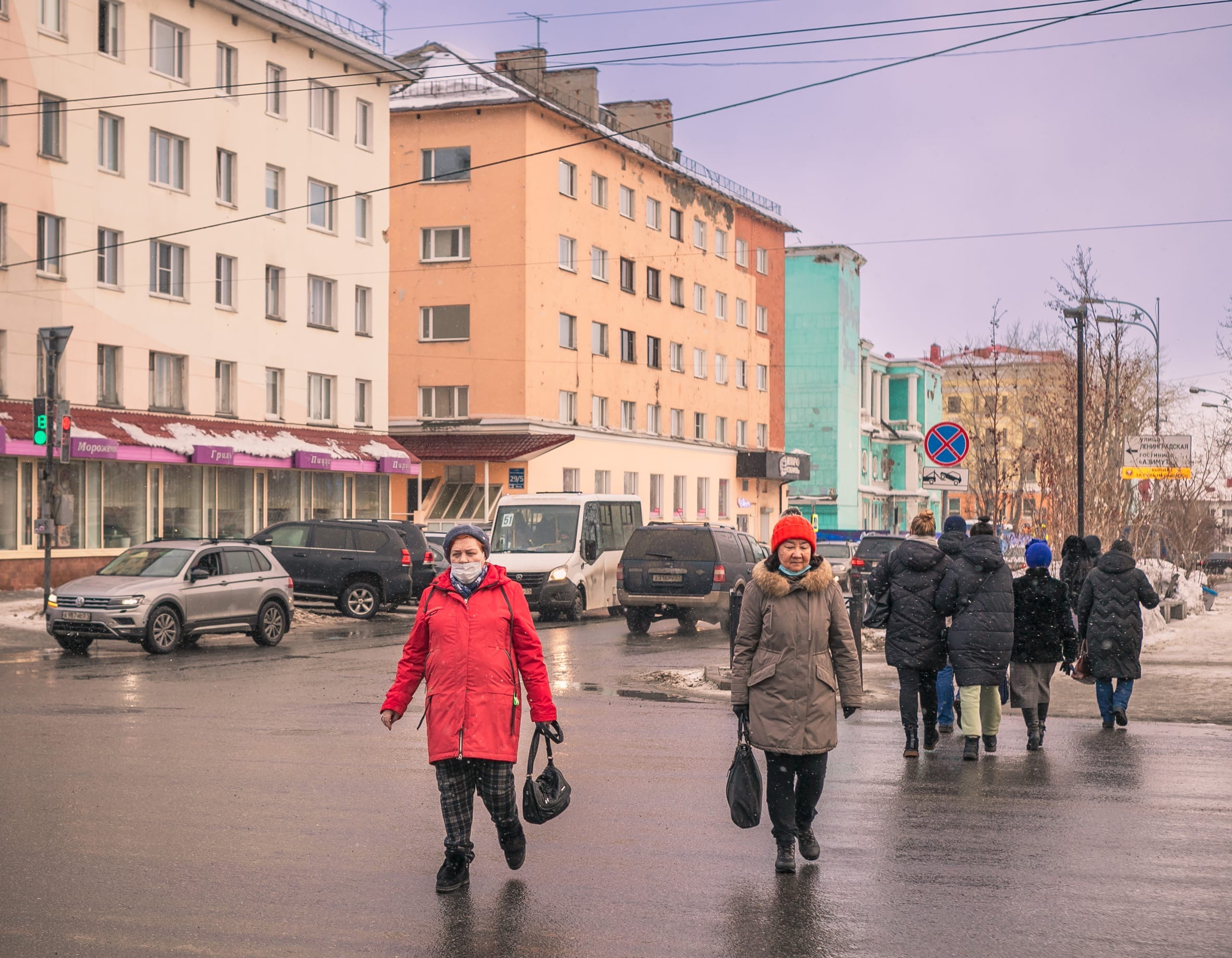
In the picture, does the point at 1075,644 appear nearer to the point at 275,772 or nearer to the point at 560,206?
the point at 275,772

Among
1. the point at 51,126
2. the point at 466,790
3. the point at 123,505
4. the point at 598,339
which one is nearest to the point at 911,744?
the point at 466,790

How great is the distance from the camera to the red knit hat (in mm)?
7258

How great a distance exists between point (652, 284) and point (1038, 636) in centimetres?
4858

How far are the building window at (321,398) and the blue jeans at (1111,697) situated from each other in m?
33.0

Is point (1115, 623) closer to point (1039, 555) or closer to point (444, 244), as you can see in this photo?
point (1039, 555)

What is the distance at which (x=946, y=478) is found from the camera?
2064cm

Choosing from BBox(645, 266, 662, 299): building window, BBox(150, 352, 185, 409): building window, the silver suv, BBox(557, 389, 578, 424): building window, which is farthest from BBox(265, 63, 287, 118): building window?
the silver suv

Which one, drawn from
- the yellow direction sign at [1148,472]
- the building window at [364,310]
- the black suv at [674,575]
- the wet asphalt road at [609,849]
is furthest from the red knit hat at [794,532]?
the building window at [364,310]

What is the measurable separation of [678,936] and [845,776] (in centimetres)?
439

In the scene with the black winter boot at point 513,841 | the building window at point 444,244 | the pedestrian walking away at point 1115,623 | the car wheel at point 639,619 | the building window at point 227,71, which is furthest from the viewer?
the building window at point 444,244

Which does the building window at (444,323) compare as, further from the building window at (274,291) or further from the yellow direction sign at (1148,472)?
the yellow direction sign at (1148,472)

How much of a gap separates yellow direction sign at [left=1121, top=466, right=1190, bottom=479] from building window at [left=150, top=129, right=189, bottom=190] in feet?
80.5

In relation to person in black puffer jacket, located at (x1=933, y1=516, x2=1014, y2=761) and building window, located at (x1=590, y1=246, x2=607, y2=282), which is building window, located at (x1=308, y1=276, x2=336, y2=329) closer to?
building window, located at (x1=590, y1=246, x2=607, y2=282)

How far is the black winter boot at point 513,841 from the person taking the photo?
22.8ft
